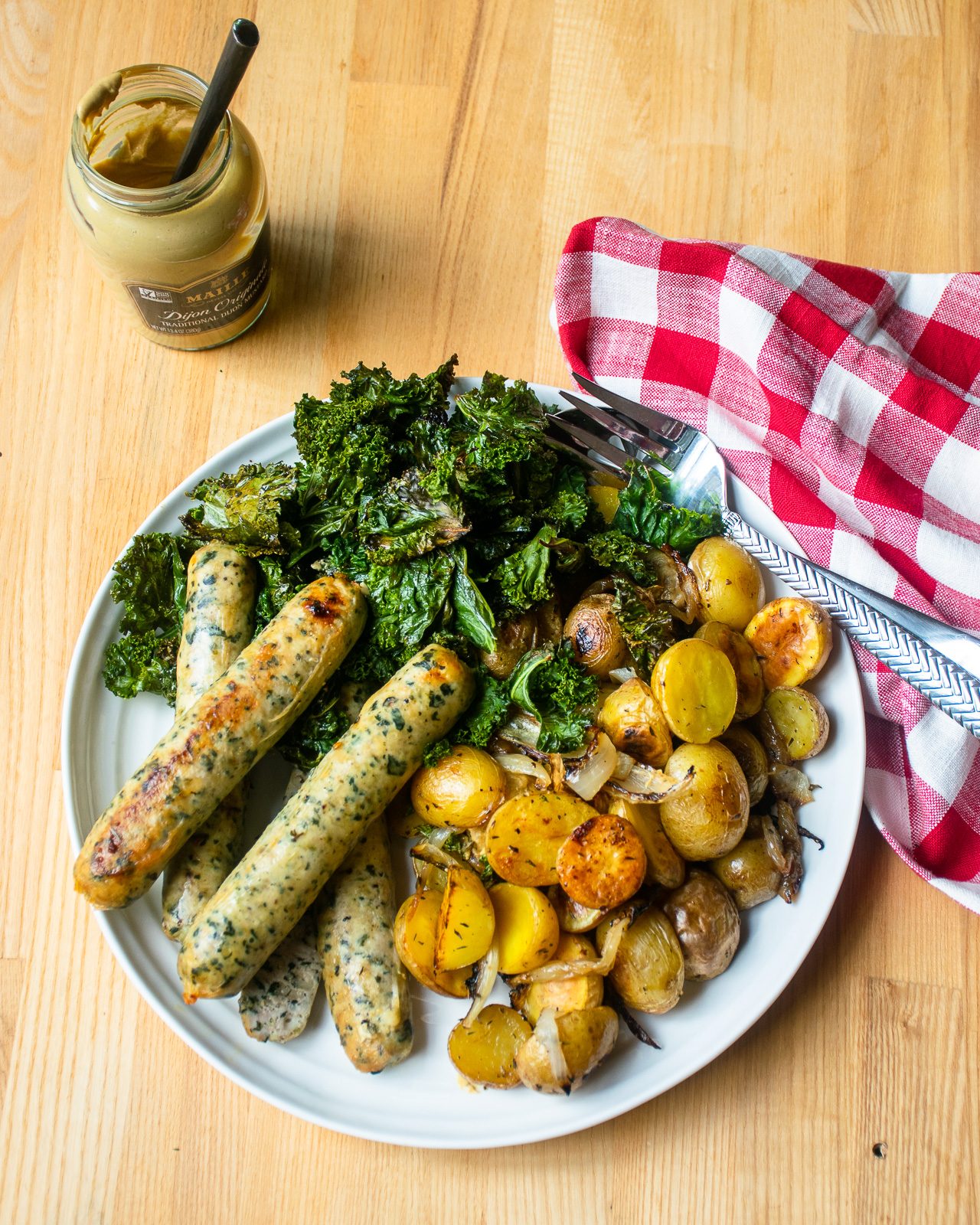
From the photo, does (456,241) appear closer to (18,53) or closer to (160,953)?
(18,53)

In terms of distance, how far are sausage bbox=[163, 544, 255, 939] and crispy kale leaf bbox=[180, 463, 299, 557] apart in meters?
0.04

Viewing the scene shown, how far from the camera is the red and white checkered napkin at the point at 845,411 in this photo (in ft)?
7.64

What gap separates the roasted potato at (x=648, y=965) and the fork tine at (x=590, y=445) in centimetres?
100

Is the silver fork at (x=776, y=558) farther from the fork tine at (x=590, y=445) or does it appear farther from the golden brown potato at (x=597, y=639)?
the golden brown potato at (x=597, y=639)

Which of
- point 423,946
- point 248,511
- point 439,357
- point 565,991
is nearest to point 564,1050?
point 565,991

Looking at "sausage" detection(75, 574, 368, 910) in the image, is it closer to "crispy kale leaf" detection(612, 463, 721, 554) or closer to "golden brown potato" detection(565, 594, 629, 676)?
"golden brown potato" detection(565, 594, 629, 676)

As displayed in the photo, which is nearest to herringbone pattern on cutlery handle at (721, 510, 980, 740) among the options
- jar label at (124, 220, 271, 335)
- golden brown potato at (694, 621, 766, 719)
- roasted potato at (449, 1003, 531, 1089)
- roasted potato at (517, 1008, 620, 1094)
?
golden brown potato at (694, 621, 766, 719)

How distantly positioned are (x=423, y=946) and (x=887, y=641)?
1177 mm

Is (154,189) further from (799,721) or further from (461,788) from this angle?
(799,721)

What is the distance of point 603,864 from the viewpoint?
1.89 m

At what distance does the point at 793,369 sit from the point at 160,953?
1902 millimetres

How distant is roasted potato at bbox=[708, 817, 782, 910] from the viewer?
2055 millimetres

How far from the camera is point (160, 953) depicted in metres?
2.10

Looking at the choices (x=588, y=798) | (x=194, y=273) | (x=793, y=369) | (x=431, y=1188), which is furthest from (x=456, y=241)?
(x=431, y=1188)
